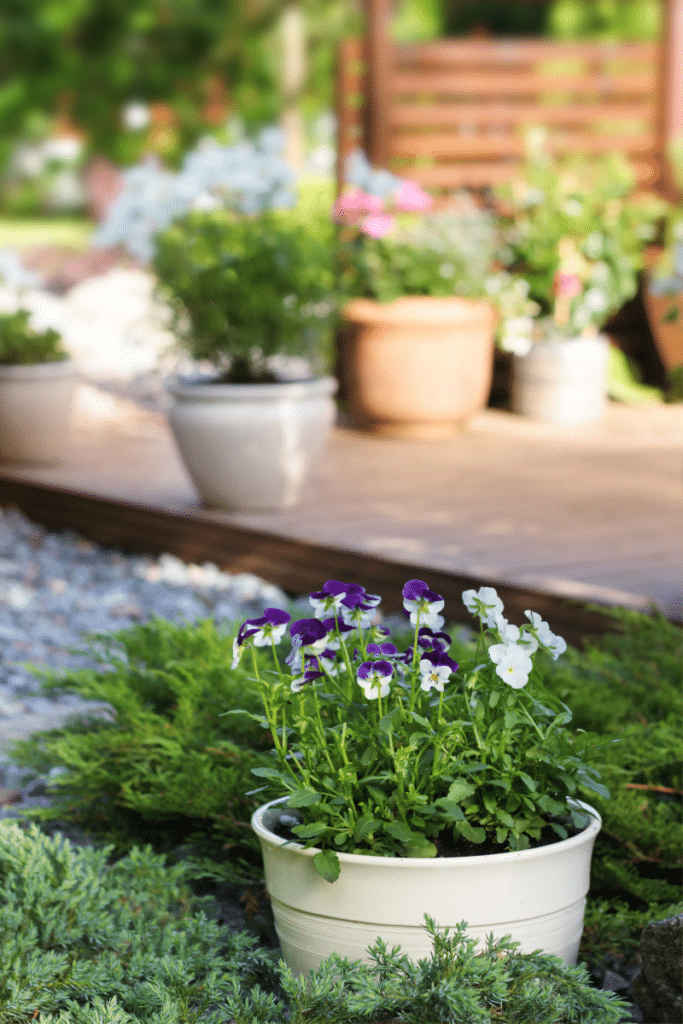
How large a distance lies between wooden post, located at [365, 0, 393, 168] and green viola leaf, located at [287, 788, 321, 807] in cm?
520

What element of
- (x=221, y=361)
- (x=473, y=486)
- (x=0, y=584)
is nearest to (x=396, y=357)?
(x=473, y=486)

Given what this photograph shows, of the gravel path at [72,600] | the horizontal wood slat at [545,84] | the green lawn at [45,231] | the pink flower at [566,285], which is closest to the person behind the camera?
the gravel path at [72,600]

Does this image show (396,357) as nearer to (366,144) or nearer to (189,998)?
(366,144)

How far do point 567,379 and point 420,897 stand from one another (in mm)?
4738

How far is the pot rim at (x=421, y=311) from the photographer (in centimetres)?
553

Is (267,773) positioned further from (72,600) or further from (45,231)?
(45,231)

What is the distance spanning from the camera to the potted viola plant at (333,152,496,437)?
18.3 feet

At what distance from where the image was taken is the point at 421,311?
5.54m

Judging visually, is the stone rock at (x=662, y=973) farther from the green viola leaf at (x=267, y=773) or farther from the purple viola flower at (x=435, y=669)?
the green viola leaf at (x=267, y=773)

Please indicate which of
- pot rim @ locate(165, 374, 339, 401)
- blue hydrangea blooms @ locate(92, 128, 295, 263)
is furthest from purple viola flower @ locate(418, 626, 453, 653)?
blue hydrangea blooms @ locate(92, 128, 295, 263)

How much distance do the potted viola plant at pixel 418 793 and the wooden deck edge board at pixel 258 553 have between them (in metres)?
1.06

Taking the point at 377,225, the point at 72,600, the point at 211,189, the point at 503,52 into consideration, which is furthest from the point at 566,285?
the point at 72,600

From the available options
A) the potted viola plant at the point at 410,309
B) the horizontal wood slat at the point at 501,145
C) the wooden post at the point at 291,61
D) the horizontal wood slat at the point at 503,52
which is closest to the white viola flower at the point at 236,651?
the potted viola plant at the point at 410,309

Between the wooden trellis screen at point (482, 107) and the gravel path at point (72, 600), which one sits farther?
the wooden trellis screen at point (482, 107)
